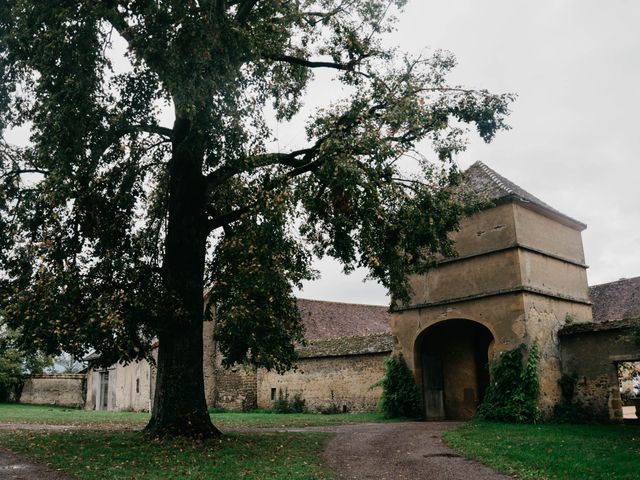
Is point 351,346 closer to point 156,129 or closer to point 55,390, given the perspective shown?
point 156,129

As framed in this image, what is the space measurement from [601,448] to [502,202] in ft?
30.6

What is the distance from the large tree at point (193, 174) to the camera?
1083cm

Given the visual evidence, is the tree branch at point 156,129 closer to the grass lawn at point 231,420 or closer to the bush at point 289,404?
the grass lawn at point 231,420

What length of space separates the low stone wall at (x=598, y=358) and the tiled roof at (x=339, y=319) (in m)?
15.3

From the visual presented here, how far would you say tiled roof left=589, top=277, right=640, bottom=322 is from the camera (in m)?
27.9

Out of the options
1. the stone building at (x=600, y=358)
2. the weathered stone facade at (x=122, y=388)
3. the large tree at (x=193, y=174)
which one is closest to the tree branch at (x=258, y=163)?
the large tree at (x=193, y=174)

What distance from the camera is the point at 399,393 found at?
819 inches

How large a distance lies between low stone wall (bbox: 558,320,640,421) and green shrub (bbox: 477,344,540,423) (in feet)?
5.72

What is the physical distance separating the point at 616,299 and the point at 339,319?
15369 mm

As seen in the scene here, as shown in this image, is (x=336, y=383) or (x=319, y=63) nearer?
(x=319, y=63)

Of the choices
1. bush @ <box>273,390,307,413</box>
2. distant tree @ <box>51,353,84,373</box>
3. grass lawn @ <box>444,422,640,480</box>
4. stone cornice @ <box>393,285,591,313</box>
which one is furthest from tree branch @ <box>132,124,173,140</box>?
distant tree @ <box>51,353,84,373</box>

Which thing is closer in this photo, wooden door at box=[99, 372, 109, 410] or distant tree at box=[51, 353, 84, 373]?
wooden door at box=[99, 372, 109, 410]

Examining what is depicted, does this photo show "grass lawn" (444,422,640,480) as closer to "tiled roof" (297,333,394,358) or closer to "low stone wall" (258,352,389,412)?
"tiled roof" (297,333,394,358)

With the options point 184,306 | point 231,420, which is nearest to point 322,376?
point 231,420
